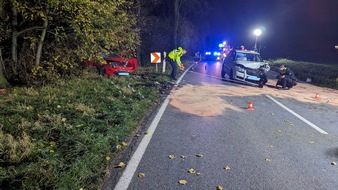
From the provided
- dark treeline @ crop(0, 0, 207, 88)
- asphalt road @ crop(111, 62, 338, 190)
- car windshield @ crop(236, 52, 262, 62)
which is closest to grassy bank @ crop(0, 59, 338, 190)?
asphalt road @ crop(111, 62, 338, 190)

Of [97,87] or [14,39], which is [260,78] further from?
[14,39]

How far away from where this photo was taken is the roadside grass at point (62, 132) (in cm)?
349

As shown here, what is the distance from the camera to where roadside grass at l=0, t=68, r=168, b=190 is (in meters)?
3.49

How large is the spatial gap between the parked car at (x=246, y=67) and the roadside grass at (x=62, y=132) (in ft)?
24.4

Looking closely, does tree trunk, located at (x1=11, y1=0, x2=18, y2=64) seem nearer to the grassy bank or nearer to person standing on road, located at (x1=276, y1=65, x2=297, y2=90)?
the grassy bank

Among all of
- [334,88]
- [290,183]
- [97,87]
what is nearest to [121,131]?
[290,183]

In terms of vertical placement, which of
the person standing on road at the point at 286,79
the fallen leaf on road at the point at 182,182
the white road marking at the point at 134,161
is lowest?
the fallen leaf on road at the point at 182,182

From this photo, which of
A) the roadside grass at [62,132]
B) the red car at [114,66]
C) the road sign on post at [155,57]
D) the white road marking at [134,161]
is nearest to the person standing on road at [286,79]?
the road sign on post at [155,57]

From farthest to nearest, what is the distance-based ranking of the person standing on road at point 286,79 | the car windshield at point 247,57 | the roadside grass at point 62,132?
the car windshield at point 247,57
the person standing on road at point 286,79
the roadside grass at point 62,132

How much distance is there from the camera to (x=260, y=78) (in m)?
14.2

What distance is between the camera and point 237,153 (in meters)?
4.86

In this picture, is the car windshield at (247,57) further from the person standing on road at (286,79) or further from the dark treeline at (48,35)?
the dark treeline at (48,35)

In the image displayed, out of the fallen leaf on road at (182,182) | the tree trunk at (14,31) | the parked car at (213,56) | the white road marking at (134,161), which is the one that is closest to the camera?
the white road marking at (134,161)

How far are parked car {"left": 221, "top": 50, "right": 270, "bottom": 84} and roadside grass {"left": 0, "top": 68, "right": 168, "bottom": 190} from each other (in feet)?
24.4
